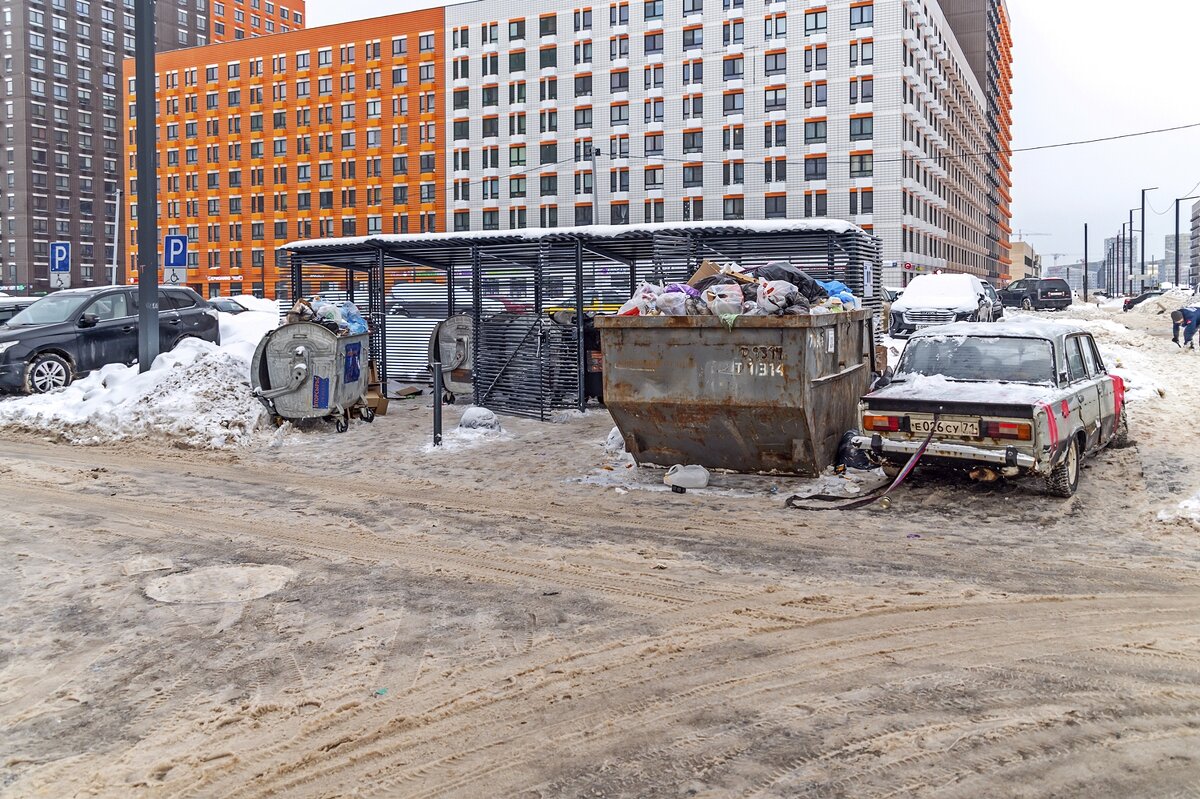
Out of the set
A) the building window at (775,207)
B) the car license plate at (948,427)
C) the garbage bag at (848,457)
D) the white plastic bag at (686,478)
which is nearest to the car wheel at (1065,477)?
the car license plate at (948,427)

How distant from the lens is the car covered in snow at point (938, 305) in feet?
84.6

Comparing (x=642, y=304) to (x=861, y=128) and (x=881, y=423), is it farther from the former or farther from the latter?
(x=861, y=128)

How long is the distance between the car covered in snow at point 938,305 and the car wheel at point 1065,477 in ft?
56.2

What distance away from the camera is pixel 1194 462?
33.4 feet

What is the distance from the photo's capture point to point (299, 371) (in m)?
13.2

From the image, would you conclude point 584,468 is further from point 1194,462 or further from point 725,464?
point 1194,462

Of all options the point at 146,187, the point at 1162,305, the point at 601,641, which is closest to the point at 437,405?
the point at 146,187

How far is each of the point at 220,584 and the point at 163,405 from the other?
305 inches

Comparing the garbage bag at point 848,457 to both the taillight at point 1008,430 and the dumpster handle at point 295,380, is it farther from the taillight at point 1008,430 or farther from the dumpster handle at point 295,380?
the dumpster handle at point 295,380

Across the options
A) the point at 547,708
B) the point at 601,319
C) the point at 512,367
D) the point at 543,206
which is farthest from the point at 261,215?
the point at 547,708

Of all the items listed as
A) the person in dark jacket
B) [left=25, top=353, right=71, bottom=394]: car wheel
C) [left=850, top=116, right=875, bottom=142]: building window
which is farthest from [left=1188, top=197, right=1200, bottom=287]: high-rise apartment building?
[left=25, top=353, right=71, bottom=394]: car wheel

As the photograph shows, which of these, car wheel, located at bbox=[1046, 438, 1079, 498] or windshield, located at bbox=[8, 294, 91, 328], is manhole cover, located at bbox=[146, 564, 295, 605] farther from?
windshield, located at bbox=[8, 294, 91, 328]

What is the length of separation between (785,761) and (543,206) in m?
71.1

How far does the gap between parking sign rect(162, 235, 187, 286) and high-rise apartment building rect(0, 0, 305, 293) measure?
92.7 metres
